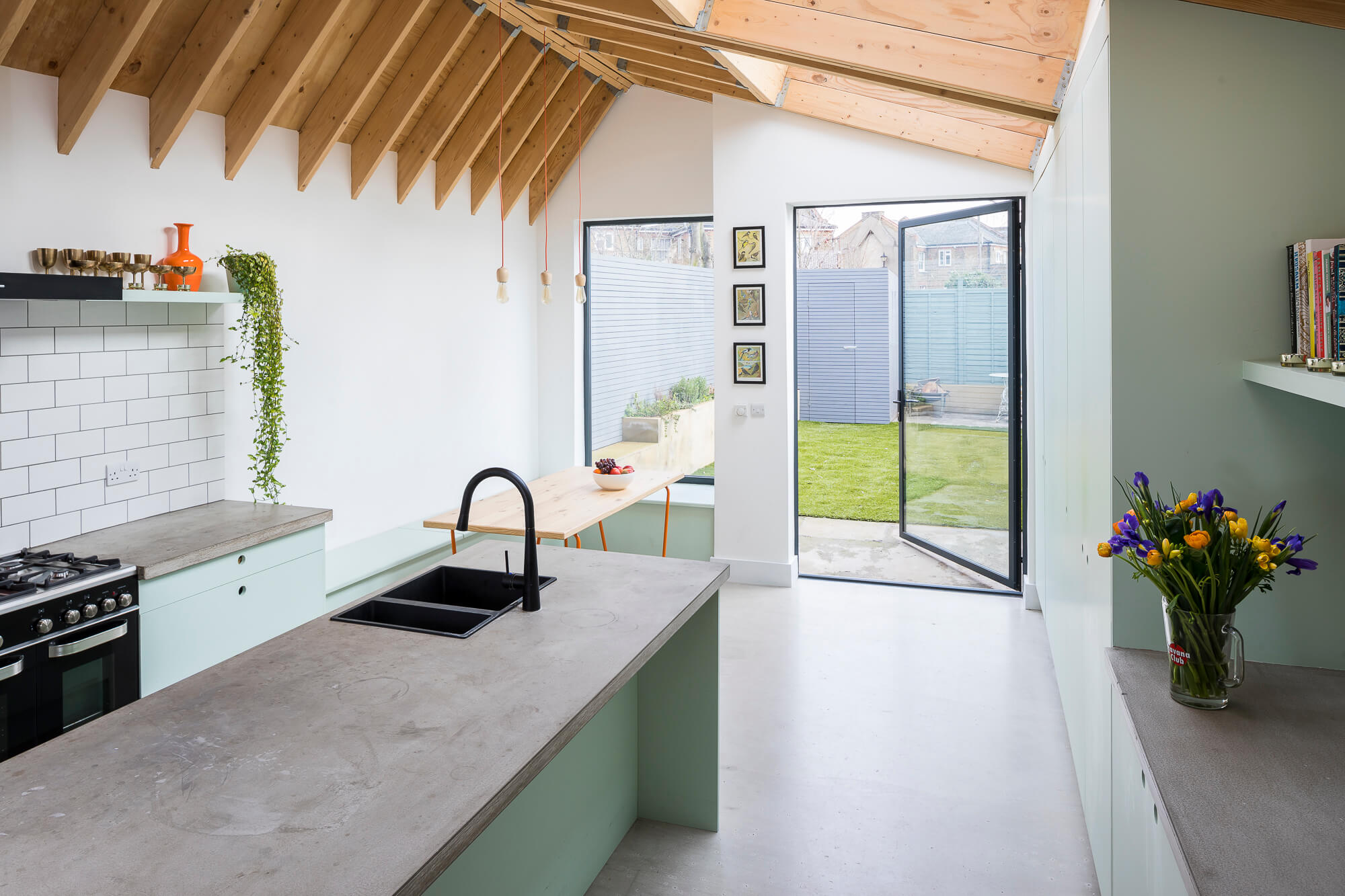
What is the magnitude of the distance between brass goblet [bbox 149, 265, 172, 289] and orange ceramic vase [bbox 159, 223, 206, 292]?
11mm

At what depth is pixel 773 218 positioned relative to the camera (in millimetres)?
5633

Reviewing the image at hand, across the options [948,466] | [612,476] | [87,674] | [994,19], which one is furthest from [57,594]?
[948,466]

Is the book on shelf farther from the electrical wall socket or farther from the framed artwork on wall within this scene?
the electrical wall socket

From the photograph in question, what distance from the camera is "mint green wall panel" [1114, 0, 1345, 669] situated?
2094 mm

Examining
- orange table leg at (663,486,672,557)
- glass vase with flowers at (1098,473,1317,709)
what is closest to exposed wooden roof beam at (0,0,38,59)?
glass vase with flowers at (1098,473,1317,709)

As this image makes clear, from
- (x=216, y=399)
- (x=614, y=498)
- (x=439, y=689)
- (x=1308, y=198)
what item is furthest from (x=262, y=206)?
(x=1308, y=198)

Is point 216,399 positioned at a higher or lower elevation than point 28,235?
lower

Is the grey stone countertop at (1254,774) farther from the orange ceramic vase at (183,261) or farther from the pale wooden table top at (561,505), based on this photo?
the orange ceramic vase at (183,261)

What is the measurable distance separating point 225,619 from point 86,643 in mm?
607

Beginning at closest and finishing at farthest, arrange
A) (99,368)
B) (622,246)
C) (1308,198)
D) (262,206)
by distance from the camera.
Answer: (1308,198), (99,368), (262,206), (622,246)

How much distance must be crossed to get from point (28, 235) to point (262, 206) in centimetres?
115

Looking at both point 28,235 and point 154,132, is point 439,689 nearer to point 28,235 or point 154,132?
point 28,235

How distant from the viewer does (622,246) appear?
6.62 meters

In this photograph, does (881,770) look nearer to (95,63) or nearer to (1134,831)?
(1134,831)
